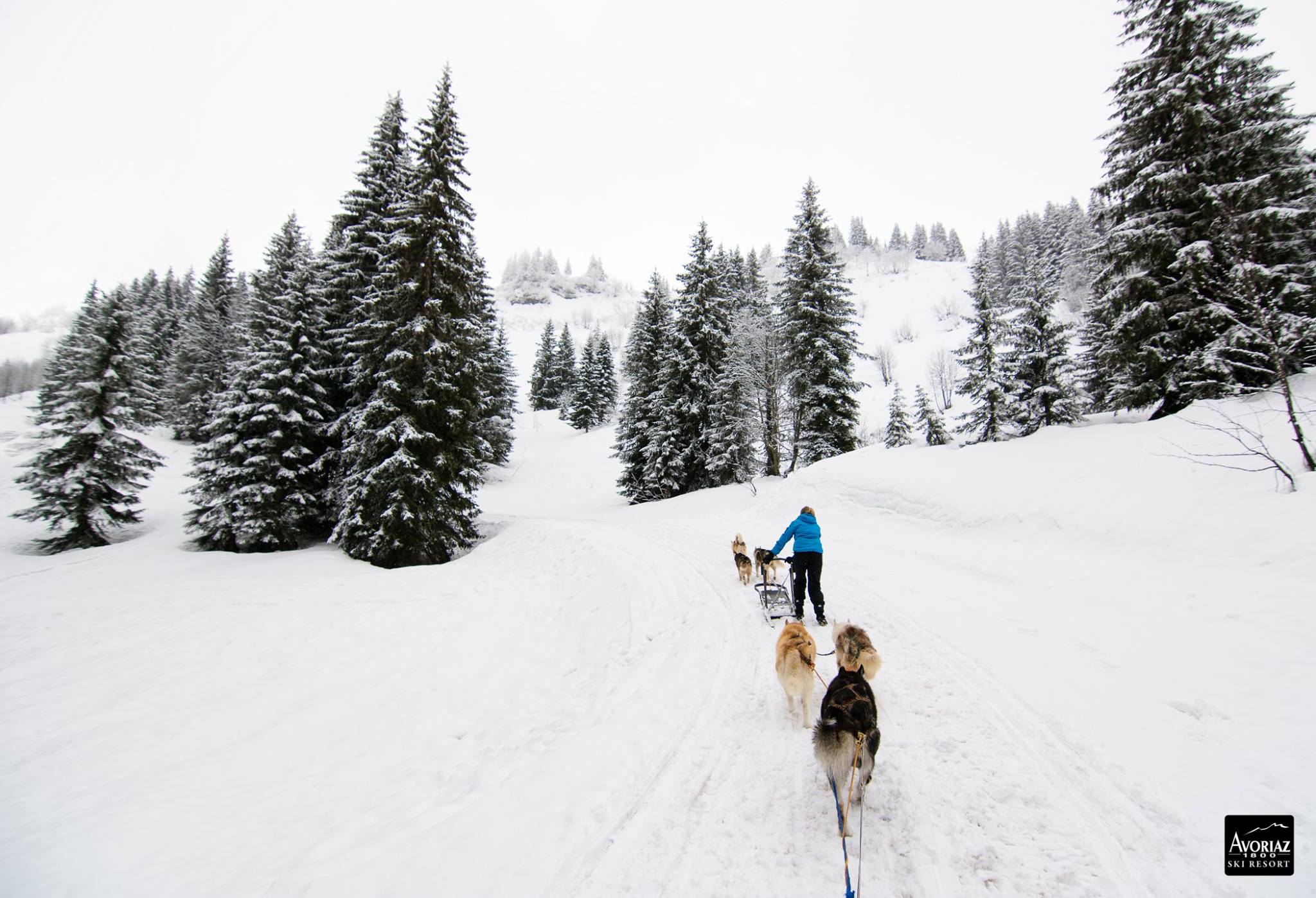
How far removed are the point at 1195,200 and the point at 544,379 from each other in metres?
60.2

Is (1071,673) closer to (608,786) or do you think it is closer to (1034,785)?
(1034,785)

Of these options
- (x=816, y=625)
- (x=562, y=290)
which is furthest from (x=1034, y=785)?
(x=562, y=290)

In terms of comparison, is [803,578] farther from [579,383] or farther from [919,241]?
[919,241]

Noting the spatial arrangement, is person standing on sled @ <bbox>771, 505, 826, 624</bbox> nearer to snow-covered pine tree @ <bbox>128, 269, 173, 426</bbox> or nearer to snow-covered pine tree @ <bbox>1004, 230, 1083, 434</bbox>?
snow-covered pine tree @ <bbox>1004, 230, 1083, 434</bbox>

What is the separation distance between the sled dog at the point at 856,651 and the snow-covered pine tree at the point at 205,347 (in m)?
37.4

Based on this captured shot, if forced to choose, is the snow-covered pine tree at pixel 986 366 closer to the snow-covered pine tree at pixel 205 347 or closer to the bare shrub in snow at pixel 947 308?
the snow-covered pine tree at pixel 205 347

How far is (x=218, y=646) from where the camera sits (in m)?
8.57

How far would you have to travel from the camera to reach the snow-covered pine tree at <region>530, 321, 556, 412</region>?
6475 cm

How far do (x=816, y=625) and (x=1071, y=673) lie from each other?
3.05 m

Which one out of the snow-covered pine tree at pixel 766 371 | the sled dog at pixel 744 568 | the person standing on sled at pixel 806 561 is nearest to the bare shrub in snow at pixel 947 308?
the snow-covered pine tree at pixel 766 371

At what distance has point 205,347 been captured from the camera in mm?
33656

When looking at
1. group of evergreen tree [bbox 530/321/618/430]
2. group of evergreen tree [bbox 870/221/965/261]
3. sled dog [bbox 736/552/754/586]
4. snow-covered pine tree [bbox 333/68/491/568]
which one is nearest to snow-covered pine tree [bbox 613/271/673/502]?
snow-covered pine tree [bbox 333/68/491/568]

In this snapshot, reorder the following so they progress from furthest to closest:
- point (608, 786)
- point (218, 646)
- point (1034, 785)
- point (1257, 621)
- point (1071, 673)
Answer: point (218, 646) < point (1257, 621) < point (1071, 673) < point (608, 786) < point (1034, 785)

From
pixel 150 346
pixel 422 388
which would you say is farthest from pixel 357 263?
pixel 150 346
